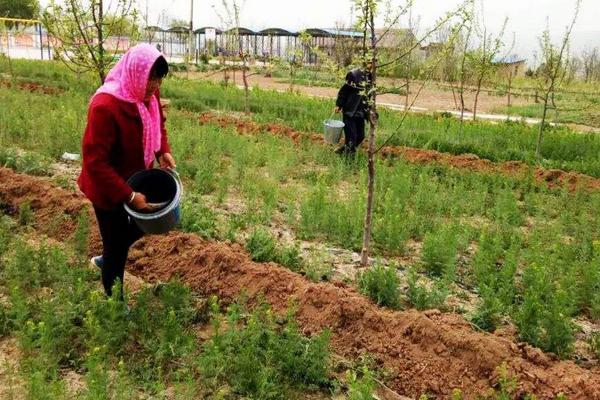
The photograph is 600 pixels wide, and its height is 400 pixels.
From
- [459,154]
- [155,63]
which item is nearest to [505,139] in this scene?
[459,154]

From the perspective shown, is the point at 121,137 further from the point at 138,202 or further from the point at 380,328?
the point at 380,328

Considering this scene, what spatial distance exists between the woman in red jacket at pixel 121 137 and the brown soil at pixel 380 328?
0.87 m

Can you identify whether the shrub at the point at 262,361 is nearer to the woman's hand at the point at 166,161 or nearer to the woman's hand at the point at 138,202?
the woman's hand at the point at 138,202

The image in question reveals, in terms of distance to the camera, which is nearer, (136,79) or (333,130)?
(136,79)

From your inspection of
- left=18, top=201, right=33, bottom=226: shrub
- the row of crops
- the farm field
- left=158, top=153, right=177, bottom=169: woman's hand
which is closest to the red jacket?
left=158, top=153, right=177, bottom=169: woman's hand

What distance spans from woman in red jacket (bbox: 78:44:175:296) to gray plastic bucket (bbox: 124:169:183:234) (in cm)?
6

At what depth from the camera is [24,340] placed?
3.28 m

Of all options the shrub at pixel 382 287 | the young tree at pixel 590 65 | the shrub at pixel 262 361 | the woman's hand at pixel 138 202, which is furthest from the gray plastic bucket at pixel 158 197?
the young tree at pixel 590 65

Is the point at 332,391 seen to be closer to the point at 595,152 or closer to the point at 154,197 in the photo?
the point at 154,197

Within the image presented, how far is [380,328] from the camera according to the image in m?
3.81

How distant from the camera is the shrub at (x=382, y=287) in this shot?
13.8 feet

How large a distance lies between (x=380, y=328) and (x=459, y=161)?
6071 mm

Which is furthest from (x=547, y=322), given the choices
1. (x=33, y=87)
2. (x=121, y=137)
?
(x=33, y=87)

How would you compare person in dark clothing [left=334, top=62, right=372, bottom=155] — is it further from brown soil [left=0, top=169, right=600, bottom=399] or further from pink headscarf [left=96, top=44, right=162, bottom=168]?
pink headscarf [left=96, top=44, right=162, bottom=168]
